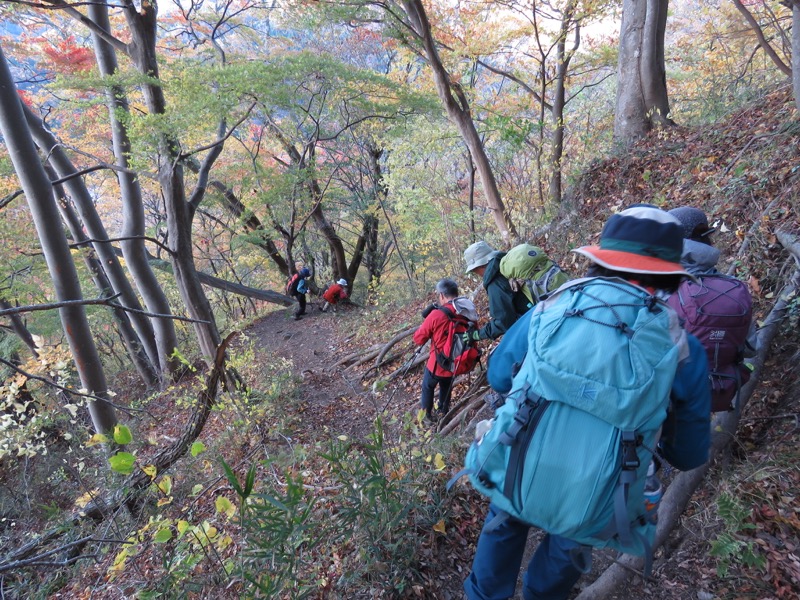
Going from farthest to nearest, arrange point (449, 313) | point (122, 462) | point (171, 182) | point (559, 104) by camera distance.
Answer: point (559, 104) < point (171, 182) < point (449, 313) < point (122, 462)

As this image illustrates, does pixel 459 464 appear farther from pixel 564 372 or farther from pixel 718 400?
pixel 564 372

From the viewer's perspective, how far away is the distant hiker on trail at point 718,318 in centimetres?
217

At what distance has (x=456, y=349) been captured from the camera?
428cm

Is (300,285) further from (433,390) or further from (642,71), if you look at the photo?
(642,71)

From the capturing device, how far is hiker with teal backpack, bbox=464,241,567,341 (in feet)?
11.2

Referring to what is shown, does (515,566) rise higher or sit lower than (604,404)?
lower

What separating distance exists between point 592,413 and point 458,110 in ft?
22.7

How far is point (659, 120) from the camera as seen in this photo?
6.70 metres

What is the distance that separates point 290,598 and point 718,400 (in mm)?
2625

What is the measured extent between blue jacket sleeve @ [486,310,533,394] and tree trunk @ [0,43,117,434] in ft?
17.7

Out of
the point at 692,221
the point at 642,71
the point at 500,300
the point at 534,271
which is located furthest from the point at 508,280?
the point at 642,71

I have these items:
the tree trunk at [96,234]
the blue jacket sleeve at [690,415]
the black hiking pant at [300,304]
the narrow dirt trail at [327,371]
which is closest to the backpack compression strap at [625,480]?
the blue jacket sleeve at [690,415]

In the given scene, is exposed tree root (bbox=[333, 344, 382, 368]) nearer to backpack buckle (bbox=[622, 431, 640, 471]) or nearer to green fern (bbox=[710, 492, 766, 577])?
green fern (bbox=[710, 492, 766, 577])

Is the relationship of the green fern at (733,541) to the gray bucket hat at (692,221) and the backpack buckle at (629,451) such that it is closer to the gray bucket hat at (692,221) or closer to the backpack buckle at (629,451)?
the backpack buckle at (629,451)
